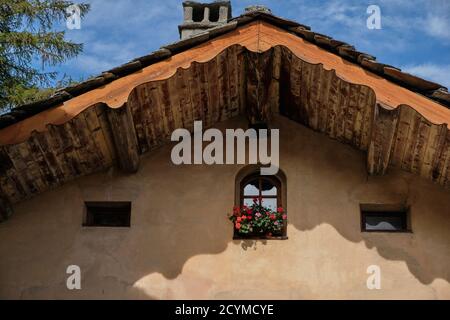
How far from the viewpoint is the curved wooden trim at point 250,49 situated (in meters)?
8.24

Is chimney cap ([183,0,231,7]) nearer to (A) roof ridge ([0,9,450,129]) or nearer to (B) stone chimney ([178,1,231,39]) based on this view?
(B) stone chimney ([178,1,231,39])

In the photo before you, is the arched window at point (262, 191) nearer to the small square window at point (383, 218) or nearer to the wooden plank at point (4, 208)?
the small square window at point (383, 218)

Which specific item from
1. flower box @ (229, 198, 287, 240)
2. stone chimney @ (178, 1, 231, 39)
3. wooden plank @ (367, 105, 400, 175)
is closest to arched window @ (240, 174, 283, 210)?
flower box @ (229, 198, 287, 240)

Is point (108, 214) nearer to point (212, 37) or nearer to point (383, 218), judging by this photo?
point (212, 37)

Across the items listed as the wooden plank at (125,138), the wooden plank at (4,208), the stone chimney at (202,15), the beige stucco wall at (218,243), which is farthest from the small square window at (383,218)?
the stone chimney at (202,15)

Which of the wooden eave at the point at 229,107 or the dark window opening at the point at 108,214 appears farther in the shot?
the dark window opening at the point at 108,214

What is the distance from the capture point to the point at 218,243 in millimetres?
8859

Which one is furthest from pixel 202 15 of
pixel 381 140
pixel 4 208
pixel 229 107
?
pixel 4 208

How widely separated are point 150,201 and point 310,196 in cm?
174

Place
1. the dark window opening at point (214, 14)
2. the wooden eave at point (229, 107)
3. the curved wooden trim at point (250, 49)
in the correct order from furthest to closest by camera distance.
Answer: the dark window opening at point (214, 14) → the wooden eave at point (229, 107) → the curved wooden trim at point (250, 49)

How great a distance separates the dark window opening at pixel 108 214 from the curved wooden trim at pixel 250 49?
51.1 inches

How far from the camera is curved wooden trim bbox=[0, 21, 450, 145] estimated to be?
8.24 m
